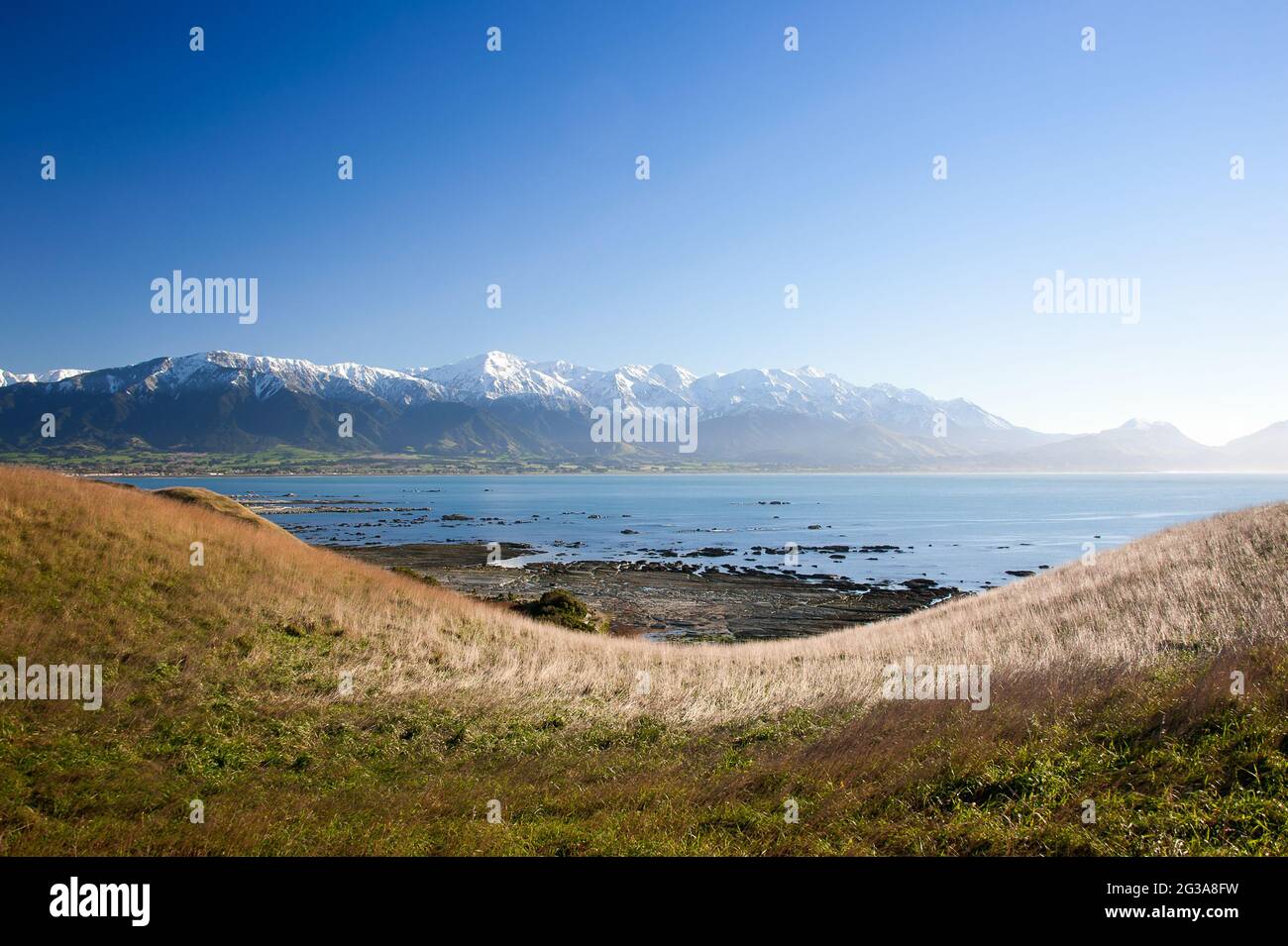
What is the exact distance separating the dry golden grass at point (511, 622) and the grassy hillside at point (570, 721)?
0.46ft

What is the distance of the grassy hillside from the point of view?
30.8 ft

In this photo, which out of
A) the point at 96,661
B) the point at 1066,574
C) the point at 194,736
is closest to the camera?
the point at 194,736

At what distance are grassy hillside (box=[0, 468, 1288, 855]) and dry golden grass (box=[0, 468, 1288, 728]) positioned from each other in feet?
0.46

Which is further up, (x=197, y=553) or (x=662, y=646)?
(x=197, y=553)

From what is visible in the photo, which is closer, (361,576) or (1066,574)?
(361,576)

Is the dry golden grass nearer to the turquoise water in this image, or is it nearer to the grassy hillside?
the grassy hillside

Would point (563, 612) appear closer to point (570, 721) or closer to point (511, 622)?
point (511, 622)

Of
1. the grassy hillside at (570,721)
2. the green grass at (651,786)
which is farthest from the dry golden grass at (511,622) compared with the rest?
the green grass at (651,786)

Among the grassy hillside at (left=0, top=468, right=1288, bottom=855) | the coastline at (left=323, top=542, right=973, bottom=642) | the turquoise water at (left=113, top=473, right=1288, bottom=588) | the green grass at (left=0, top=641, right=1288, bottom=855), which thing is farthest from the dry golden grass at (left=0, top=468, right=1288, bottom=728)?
the turquoise water at (left=113, top=473, right=1288, bottom=588)

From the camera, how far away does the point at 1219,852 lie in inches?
320

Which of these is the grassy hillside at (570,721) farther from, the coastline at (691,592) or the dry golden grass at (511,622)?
the coastline at (691,592)
